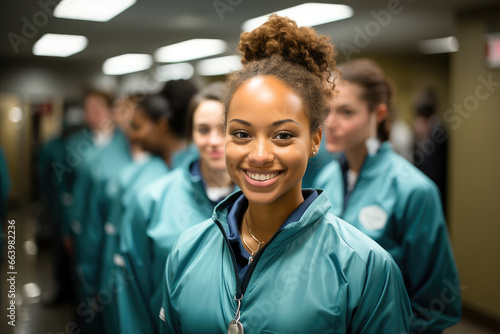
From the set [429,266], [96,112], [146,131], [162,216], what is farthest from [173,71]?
[429,266]

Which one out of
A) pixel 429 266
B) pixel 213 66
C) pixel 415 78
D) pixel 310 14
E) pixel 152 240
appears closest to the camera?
pixel 429 266

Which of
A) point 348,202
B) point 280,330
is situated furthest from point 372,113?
point 280,330

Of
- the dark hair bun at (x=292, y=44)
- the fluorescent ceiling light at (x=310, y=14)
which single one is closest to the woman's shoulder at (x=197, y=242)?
the dark hair bun at (x=292, y=44)

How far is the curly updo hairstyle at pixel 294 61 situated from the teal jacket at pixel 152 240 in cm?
65

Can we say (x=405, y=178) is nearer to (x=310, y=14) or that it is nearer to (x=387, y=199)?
(x=387, y=199)

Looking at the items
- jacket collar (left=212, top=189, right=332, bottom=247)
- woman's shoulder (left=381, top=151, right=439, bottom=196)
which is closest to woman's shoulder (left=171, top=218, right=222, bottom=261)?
jacket collar (left=212, top=189, right=332, bottom=247)

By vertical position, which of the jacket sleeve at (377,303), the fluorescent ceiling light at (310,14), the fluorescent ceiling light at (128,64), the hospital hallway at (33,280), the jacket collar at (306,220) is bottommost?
the hospital hallway at (33,280)

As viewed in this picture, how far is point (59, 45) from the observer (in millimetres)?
2045

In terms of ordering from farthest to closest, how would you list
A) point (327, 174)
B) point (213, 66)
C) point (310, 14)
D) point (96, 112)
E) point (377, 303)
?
point (96, 112), point (213, 66), point (310, 14), point (327, 174), point (377, 303)

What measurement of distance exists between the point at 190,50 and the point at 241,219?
151cm

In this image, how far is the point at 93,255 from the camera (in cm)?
275

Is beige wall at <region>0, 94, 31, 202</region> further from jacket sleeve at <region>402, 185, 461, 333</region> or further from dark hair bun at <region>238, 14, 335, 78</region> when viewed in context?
jacket sleeve at <region>402, 185, 461, 333</region>

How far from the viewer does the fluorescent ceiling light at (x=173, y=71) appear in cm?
249

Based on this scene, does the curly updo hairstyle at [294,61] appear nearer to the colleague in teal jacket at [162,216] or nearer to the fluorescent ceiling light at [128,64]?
the colleague in teal jacket at [162,216]
